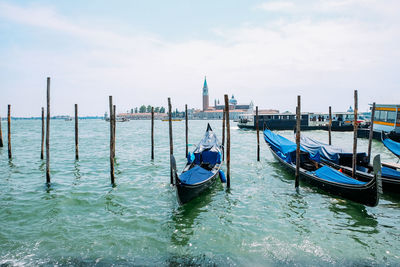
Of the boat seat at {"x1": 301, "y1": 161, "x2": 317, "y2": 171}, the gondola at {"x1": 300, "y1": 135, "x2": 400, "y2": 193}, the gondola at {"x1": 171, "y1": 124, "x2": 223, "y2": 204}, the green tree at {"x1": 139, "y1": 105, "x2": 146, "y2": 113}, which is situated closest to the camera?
the gondola at {"x1": 171, "y1": 124, "x2": 223, "y2": 204}

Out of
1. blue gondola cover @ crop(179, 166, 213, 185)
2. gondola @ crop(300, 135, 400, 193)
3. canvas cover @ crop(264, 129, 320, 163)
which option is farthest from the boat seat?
blue gondola cover @ crop(179, 166, 213, 185)

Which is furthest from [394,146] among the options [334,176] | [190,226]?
[190,226]

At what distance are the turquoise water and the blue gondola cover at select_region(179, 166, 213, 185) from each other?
0.65 meters

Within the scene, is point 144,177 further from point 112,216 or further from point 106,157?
point 106,157

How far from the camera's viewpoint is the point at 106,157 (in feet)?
58.3

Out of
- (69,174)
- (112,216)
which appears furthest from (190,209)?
(69,174)

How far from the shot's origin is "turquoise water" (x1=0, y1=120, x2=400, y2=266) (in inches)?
206

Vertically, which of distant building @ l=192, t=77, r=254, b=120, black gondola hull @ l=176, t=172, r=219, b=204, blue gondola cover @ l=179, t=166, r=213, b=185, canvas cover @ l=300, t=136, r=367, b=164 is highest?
distant building @ l=192, t=77, r=254, b=120

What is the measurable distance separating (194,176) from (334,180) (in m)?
4.55

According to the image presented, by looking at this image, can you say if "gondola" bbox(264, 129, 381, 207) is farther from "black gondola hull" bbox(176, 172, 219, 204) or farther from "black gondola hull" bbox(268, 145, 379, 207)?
"black gondola hull" bbox(176, 172, 219, 204)

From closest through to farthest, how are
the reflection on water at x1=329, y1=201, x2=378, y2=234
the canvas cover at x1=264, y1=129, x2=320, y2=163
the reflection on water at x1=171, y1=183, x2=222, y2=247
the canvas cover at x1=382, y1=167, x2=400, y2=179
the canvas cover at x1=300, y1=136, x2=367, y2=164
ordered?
the reflection on water at x1=171, y1=183, x2=222, y2=247 < the reflection on water at x1=329, y1=201, x2=378, y2=234 < the canvas cover at x1=382, y1=167, x2=400, y2=179 < the canvas cover at x1=300, y1=136, x2=367, y2=164 < the canvas cover at x1=264, y1=129, x2=320, y2=163

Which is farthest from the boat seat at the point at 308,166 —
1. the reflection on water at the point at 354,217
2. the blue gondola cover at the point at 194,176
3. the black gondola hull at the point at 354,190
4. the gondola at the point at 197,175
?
the blue gondola cover at the point at 194,176

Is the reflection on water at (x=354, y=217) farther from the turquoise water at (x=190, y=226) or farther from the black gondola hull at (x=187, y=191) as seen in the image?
the black gondola hull at (x=187, y=191)

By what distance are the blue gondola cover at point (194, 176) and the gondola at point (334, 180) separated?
3896 mm
